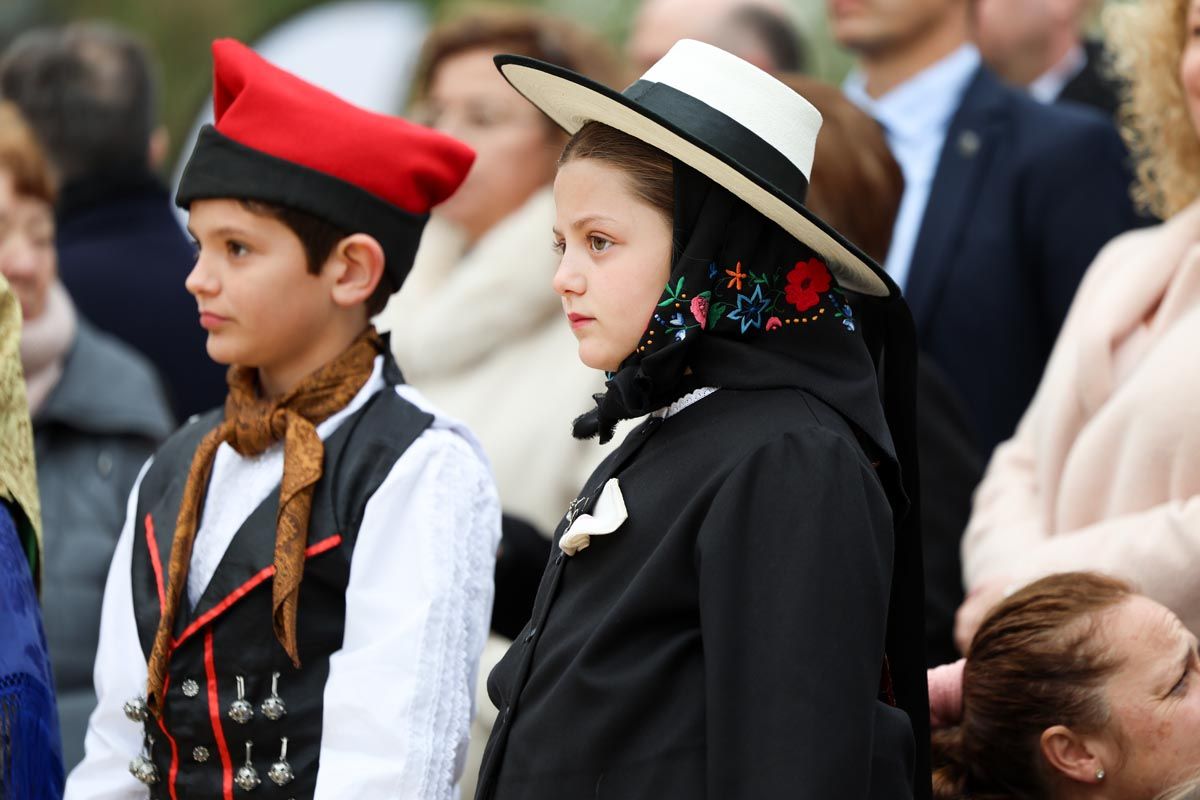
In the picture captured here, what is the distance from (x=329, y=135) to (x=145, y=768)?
1120 millimetres

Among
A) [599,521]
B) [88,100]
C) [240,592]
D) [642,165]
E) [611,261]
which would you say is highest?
[88,100]

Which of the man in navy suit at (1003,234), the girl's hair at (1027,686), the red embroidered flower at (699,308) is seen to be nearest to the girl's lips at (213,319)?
the red embroidered flower at (699,308)

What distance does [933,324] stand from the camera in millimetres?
4238

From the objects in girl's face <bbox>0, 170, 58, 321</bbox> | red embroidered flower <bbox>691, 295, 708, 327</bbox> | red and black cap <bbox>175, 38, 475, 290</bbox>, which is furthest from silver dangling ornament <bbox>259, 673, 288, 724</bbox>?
girl's face <bbox>0, 170, 58, 321</bbox>

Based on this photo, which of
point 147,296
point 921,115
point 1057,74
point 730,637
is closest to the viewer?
point 730,637

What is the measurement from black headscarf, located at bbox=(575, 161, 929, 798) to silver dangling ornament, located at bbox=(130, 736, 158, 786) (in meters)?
1.00

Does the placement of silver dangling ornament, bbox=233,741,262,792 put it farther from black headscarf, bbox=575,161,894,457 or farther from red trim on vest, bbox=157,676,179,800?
black headscarf, bbox=575,161,894,457

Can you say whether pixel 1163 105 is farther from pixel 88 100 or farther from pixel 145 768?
pixel 88 100

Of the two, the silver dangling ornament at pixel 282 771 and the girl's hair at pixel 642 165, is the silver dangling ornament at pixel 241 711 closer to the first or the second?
the silver dangling ornament at pixel 282 771

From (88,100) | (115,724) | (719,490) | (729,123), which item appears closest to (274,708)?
(115,724)

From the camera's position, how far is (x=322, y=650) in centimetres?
276

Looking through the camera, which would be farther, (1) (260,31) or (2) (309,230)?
(1) (260,31)

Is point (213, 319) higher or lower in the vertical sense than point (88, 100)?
lower

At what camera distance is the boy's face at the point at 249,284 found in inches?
115
